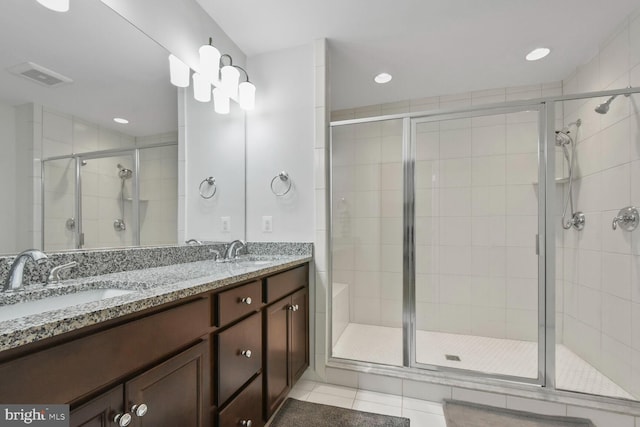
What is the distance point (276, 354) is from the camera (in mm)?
1413

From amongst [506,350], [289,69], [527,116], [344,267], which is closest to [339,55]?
[289,69]

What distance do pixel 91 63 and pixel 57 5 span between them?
0.65 ft

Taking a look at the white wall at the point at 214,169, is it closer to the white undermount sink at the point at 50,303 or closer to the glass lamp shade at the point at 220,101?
the glass lamp shade at the point at 220,101

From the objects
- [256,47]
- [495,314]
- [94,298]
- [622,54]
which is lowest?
[495,314]

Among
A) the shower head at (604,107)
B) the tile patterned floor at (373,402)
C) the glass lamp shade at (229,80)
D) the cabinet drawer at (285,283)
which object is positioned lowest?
the tile patterned floor at (373,402)

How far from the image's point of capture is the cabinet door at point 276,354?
1322mm

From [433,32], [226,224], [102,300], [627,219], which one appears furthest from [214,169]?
[627,219]

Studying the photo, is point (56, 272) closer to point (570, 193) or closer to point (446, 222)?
point (446, 222)

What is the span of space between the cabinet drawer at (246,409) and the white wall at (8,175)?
36.2 inches

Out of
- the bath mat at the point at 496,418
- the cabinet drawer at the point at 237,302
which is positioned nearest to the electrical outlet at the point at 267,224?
the cabinet drawer at the point at 237,302

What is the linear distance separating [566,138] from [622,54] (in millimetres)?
558

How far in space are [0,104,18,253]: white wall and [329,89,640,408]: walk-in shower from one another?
5.06 feet

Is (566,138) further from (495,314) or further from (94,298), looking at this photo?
(94,298)

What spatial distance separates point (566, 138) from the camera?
1.99m
